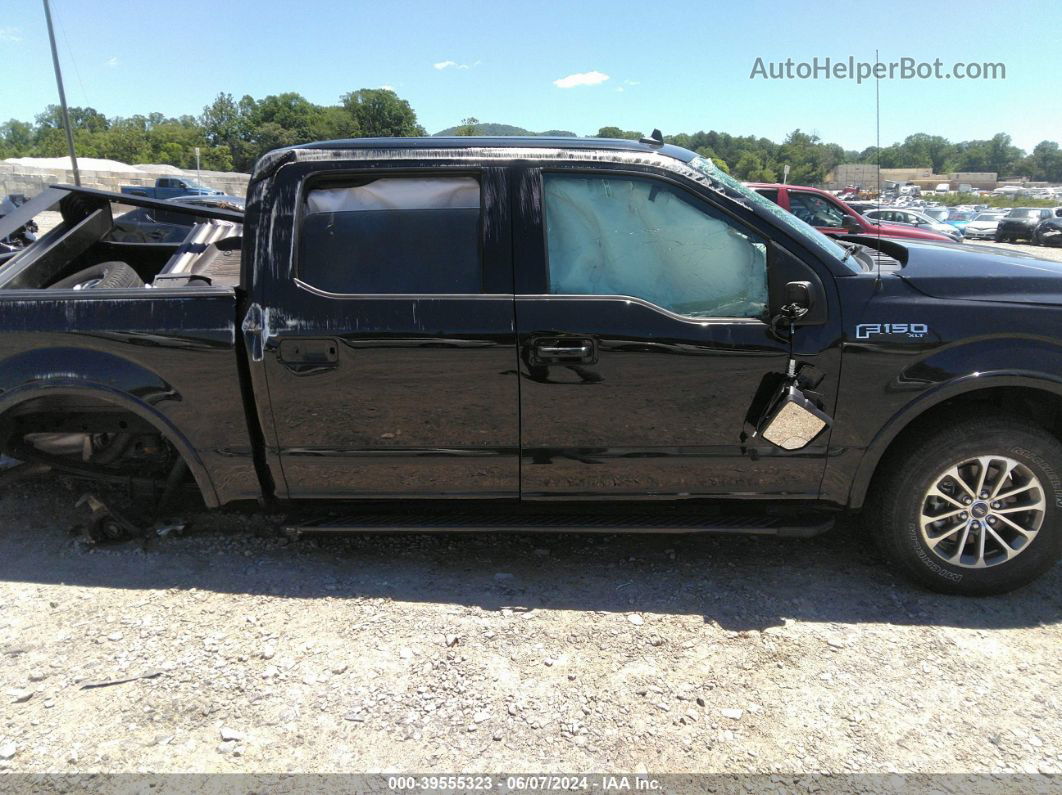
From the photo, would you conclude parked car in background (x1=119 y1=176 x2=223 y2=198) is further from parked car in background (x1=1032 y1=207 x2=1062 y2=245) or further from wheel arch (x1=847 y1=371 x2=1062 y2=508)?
wheel arch (x1=847 y1=371 x2=1062 y2=508)

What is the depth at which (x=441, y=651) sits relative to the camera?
2.91 meters

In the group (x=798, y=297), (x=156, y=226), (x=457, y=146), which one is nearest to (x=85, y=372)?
(x=457, y=146)

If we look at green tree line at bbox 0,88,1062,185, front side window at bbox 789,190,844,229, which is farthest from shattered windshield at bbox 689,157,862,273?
green tree line at bbox 0,88,1062,185

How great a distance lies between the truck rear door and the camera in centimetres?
303

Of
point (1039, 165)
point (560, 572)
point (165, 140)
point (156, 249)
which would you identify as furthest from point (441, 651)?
point (1039, 165)

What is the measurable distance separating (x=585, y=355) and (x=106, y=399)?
2154mm

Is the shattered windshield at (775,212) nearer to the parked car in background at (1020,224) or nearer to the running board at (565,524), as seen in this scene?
the running board at (565,524)

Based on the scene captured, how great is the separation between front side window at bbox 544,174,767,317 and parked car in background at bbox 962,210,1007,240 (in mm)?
35775

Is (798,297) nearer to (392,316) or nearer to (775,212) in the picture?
(775,212)

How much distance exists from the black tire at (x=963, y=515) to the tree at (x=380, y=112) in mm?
85081

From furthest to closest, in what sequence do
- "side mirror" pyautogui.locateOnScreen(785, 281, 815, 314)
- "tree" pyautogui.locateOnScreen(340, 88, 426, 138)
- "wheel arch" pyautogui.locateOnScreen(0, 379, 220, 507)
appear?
"tree" pyautogui.locateOnScreen(340, 88, 426, 138) → "wheel arch" pyautogui.locateOnScreen(0, 379, 220, 507) → "side mirror" pyautogui.locateOnScreen(785, 281, 815, 314)

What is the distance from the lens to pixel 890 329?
2.96 m

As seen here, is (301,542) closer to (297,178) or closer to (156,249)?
(297,178)

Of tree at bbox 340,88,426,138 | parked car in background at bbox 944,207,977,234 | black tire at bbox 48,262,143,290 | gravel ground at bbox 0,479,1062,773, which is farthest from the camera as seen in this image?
tree at bbox 340,88,426,138
